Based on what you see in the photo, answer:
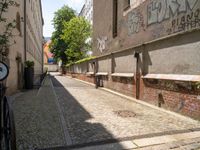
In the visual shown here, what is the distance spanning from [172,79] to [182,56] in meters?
0.84

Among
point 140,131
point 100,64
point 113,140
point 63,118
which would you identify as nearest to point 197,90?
point 140,131

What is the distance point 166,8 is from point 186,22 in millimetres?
1732

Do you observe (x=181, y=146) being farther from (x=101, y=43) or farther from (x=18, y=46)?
(x=101, y=43)

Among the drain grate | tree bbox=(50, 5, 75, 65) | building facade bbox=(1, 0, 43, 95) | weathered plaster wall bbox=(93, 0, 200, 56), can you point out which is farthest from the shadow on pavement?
tree bbox=(50, 5, 75, 65)

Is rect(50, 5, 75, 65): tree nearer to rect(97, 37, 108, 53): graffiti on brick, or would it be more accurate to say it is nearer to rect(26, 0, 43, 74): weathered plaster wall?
rect(26, 0, 43, 74): weathered plaster wall

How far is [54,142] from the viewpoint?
5.31m

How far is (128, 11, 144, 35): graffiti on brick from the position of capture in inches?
515

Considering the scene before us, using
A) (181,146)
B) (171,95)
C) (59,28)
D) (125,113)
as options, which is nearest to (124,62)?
(171,95)

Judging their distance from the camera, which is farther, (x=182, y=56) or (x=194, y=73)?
(x=182, y=56)

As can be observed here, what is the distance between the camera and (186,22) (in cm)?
873

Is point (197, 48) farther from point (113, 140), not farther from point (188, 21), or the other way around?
point (113, 140)

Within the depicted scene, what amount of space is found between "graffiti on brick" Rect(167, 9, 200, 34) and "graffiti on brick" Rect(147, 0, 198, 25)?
24 cm

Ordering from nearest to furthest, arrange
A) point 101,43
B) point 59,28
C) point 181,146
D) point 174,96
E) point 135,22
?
point 181,146, point 174,96, point 135,22, point 101,43, point 59,28

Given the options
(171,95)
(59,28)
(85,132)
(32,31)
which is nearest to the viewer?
(85,132)
